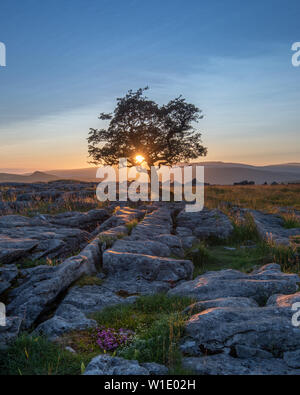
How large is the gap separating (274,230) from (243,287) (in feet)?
31.3

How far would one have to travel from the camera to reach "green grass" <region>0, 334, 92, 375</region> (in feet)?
14.4

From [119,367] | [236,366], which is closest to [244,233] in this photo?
[236,366]

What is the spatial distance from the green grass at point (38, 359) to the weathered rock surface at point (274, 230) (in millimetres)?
10581

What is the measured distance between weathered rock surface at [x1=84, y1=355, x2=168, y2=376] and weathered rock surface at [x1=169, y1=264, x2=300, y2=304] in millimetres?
3069

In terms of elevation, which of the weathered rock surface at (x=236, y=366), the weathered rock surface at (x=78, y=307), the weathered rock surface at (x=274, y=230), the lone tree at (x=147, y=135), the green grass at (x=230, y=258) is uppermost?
the lone tree at (x=147, y=135)

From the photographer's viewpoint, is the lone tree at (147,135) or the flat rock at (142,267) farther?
the lone tree at (147,135)

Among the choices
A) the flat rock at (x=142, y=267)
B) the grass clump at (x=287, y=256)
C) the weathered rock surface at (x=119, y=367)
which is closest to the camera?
the weathered rock surface at (x=119, y=367)

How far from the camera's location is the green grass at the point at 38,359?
4.38 m

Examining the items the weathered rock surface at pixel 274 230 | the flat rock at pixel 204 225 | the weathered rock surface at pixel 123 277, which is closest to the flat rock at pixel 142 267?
the weathered rock surface at pixel 123 277

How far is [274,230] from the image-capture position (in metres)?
15.7

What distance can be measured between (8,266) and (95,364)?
18.2 feet

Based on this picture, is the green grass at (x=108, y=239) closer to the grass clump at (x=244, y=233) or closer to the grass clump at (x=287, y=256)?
the grass clump at (x=287, y=256)

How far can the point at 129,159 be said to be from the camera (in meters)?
41.4
